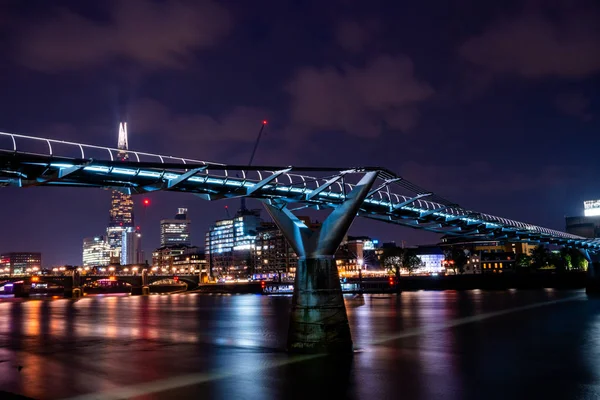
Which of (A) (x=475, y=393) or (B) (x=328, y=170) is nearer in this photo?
(A) (x=475, y=393)

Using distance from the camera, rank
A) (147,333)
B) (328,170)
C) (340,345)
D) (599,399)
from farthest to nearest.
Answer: (147,333) < (328,170) < (340,345) < (599,399)

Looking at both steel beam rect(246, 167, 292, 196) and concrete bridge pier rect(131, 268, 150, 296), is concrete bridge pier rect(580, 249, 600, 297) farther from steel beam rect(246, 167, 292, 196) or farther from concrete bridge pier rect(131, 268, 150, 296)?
concrete bridge pier rect(131, 268, 150, 296)

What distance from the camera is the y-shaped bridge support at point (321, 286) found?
30141mm

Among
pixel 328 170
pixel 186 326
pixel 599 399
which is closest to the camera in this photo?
pixel 599 399

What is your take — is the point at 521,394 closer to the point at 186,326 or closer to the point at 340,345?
the point at 340,345

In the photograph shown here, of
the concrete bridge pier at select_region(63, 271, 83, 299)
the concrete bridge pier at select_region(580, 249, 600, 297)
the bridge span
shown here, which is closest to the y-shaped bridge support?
the bridge span

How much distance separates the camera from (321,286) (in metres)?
30.1

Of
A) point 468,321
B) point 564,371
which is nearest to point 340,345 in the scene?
point 564,371

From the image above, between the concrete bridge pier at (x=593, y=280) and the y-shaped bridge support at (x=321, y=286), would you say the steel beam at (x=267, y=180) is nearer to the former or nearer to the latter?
the y-shaped bridge support at (x=321, y=286)

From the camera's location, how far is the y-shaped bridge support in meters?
30.1

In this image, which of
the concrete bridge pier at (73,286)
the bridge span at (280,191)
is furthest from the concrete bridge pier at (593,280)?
the concrete bridge pier at (73,286)

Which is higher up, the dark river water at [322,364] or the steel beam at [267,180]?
the steel beam at [267,180]

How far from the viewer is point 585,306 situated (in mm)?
74188

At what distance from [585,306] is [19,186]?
7272cm
